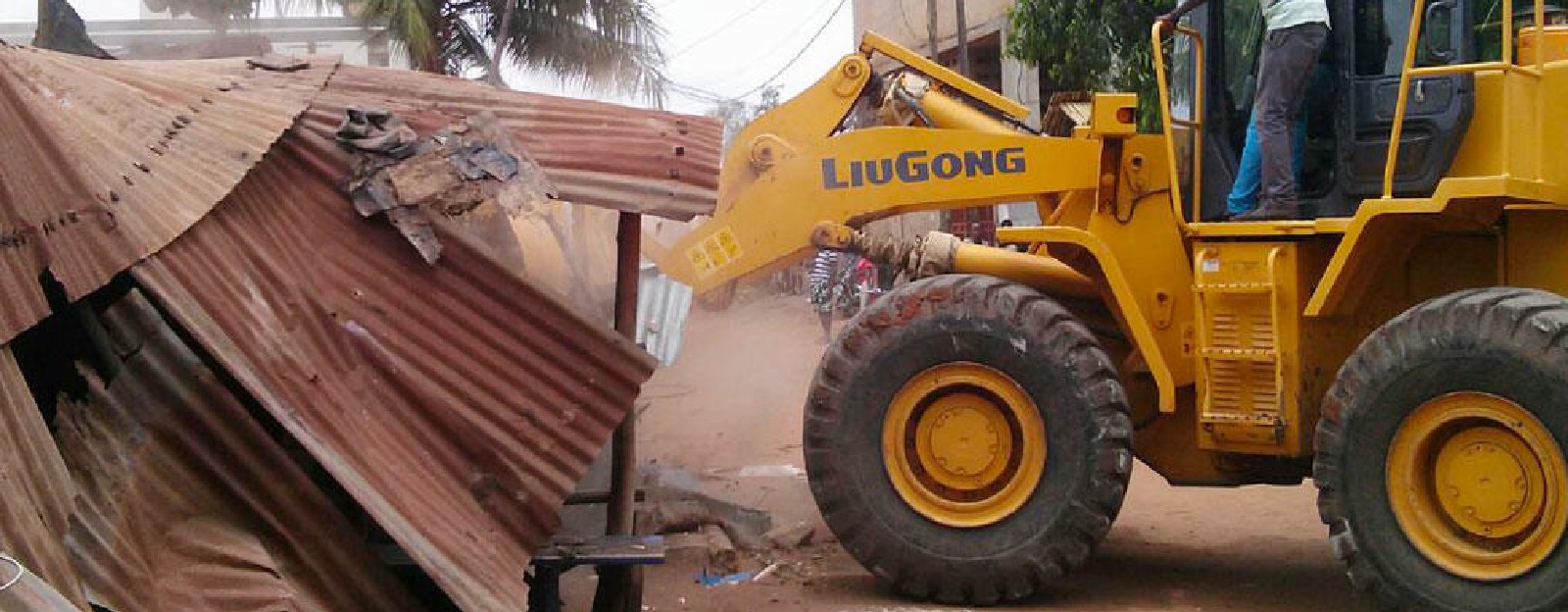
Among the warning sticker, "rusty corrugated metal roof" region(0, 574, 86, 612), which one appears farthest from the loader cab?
"rusty corrugated metal roof" region(0, 574, 86, 612)

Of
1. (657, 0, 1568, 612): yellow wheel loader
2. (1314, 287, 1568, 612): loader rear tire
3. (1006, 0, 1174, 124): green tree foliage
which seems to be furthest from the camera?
(1006, 0, 1174, 124): green tree foliage

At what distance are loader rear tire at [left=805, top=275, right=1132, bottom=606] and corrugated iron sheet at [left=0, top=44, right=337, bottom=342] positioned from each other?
118 inches

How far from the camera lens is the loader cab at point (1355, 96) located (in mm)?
7285

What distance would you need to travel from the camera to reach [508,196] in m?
6.06

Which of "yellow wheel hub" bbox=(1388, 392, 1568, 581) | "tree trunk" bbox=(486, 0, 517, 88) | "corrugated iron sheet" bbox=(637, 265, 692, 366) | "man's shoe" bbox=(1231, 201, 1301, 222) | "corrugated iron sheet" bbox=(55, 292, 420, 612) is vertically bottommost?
"corrugated iron sheet" bbox=(637, 265, 692, 366)

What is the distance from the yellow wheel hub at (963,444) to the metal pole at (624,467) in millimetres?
1549

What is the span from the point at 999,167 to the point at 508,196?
3350 mm

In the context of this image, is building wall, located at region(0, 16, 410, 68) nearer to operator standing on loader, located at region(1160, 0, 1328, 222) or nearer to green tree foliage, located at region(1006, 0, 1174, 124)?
green tree foliage, located at region(1006, 0, 1174, 124)

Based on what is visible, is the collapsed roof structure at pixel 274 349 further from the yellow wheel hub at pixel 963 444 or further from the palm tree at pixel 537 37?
the palm tree at pixel 537 37

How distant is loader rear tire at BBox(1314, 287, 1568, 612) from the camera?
659 cm

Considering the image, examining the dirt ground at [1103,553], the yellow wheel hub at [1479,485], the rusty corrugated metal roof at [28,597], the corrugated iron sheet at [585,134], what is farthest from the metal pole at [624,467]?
the rusty corrugated metal roof at [28,597]

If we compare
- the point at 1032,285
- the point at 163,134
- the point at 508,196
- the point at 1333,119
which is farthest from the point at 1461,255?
the point at 163,134

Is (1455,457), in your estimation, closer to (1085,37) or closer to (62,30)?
(62,30)

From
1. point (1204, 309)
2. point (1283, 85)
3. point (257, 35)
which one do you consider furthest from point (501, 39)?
point (1283, 85)
